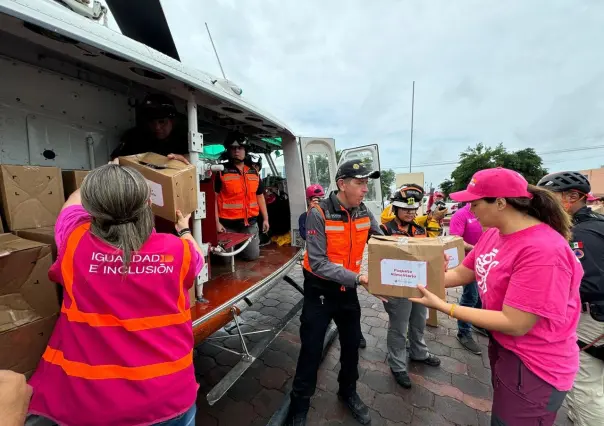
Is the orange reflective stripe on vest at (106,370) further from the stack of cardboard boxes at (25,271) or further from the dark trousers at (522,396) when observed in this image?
the dark trousers at (522,396)

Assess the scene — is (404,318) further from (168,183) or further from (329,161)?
(329,161)

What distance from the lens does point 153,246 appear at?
3.63ft

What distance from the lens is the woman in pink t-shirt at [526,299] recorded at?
1.25 metres

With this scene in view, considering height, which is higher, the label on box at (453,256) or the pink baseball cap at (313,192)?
the pink baseball cap at (313,192)

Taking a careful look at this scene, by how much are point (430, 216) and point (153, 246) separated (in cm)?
359

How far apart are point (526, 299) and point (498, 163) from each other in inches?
1253

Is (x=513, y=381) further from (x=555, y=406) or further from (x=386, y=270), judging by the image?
(x=386, y=270)

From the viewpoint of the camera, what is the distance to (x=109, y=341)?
3.31 feet

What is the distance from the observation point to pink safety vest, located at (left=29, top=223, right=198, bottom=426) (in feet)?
3.31

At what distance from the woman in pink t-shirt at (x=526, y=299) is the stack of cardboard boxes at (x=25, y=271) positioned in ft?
6.48

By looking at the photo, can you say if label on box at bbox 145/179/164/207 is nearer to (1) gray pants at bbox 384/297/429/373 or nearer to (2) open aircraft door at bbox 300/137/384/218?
(1) gray pants at bbox 384/297/429/373

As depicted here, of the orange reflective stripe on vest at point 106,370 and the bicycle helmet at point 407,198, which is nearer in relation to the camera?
the orange reflective stripe on vest at point 106,370

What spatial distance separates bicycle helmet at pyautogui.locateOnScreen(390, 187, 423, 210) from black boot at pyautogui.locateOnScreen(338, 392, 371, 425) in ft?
6.02

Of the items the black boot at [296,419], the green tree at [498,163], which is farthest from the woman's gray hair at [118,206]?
the green tree at [498,163]
